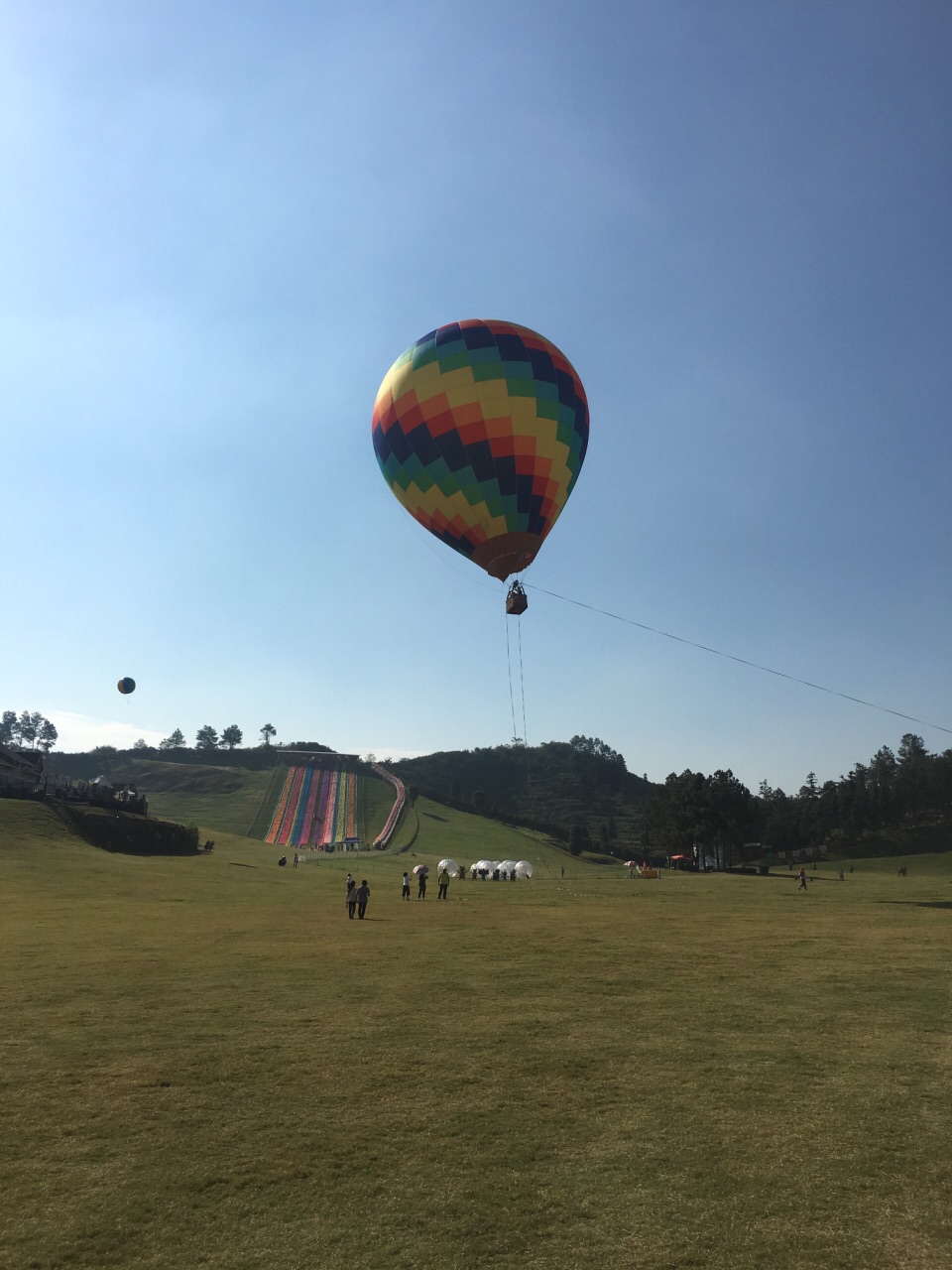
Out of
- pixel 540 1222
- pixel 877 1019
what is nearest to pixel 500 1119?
pixel 540 1222

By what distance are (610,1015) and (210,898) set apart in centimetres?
2820

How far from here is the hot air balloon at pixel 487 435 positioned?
111ft

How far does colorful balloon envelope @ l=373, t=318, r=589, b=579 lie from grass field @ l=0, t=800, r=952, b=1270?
61.7ft

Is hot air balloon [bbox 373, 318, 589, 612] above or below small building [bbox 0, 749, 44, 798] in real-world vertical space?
above

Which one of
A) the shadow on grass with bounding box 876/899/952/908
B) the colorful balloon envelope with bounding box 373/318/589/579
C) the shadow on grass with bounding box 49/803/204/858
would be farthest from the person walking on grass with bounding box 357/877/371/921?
the shadow on grass with bounding box 49/803/204/858

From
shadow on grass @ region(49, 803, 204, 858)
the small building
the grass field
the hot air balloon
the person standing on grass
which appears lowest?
the grass field

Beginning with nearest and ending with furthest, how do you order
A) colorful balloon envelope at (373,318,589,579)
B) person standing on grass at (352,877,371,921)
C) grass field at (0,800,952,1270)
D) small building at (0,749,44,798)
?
grass field at (0,800,952,1270)
person standing on grass at (352,877,371,921)
colorful balloon envelope at (373,318,589,579)
small building at (0,749,44,798)

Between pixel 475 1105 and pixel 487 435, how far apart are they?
27.8 meters

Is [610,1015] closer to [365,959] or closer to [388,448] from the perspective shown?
[365,959]

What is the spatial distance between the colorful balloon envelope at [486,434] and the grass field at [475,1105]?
1879 cm

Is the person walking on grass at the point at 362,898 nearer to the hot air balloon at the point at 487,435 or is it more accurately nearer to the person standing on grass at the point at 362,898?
the person standing on grass at the point at 362,898

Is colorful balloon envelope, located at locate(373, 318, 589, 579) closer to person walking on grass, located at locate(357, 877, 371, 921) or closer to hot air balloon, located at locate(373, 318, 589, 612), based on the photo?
hot air balloon, located at locate(373, 318, 589, 612)

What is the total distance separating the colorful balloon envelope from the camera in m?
33.8

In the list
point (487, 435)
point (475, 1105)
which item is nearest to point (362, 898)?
point (487, 435)
